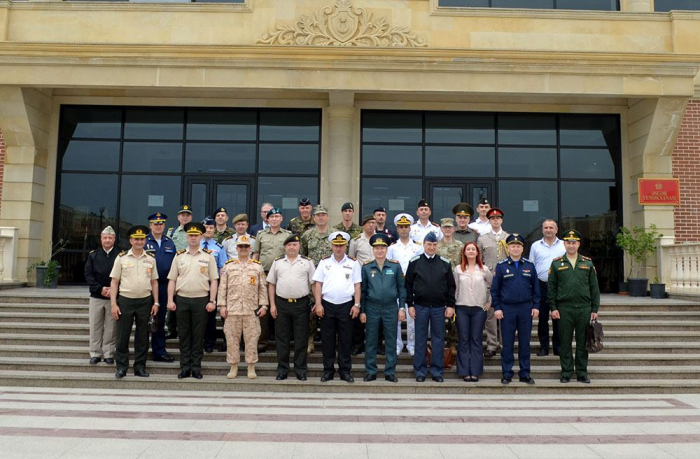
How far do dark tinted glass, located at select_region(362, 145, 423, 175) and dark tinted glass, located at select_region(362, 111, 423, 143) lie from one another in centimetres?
20

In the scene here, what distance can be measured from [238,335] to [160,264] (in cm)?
164

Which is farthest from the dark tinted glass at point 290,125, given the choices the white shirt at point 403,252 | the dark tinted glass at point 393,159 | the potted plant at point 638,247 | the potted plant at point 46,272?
the potted plant at point 638,247

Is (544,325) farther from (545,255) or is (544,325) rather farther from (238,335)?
(238,335)

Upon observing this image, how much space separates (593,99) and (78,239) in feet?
41.8

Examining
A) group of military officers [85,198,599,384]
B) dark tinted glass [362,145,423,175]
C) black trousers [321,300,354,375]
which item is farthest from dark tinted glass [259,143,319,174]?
black trousers [321,300,354,375]

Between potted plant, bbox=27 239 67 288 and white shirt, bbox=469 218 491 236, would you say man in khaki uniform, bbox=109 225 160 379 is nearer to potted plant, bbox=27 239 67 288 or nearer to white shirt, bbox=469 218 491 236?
white shirt, bbox=469 218 491 236

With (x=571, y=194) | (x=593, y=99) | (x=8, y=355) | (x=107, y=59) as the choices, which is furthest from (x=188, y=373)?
(x=593, y=99)

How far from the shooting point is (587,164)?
13.2 meters

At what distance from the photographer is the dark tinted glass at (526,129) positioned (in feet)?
43.5

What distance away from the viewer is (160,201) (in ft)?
42.8

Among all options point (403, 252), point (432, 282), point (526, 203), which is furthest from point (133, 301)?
point (526, 203)

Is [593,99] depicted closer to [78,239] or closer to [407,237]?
[407,237]

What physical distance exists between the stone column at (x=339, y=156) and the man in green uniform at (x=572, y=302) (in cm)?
593

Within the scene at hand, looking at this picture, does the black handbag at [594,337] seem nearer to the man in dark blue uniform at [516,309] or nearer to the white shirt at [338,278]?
the man in dark blue uniform at [516,309]
